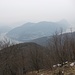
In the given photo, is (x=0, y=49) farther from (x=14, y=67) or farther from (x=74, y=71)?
(x=74, y=71)

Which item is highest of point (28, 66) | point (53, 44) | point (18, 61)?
point (53, 44)

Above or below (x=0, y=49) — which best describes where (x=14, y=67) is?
below

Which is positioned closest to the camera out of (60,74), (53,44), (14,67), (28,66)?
(60,74)

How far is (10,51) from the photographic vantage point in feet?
70.9

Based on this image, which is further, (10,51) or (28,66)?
(28,66)

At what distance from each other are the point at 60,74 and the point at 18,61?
911cm

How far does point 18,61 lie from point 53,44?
3.92 metres

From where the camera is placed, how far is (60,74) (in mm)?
12336

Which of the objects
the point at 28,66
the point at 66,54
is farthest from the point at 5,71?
the point at 66,54

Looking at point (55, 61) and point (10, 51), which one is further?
point (10, 51)

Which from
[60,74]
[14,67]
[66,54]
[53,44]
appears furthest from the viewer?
[14,67]

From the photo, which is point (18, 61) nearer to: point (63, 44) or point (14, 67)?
point (14, 67)

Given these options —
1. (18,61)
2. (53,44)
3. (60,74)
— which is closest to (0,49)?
(18,61)

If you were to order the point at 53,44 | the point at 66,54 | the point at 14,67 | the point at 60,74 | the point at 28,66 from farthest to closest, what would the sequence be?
the point at 28,66, the point at 14,67, the point at 53,44, the point at 66,54, the point at 60,74
